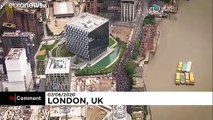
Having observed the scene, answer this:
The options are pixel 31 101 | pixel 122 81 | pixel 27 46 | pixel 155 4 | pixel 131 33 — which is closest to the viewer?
pixel 31 101

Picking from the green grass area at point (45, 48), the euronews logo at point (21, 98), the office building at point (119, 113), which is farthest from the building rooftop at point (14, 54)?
the euronews logo at point (21, 98)

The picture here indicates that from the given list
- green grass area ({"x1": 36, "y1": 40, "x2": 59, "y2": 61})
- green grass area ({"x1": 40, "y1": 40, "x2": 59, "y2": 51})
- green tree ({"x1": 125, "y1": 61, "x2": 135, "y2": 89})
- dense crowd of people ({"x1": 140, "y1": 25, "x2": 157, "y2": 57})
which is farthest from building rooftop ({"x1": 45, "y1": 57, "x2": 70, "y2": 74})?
dense crowd of people ({"x1": 140, "y1": 25, "x2": 157, "y2": 57})

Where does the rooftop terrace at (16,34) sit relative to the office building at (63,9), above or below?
below

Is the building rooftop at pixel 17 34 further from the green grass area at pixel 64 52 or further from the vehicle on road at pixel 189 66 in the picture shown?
the vehicle on road at pixel 189 66

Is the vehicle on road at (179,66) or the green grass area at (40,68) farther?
the vehicle on road at (179,66)

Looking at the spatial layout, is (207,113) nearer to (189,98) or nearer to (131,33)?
(131,33)

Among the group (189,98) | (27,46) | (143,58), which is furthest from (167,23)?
(189,98)

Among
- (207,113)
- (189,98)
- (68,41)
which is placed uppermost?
(189,98)

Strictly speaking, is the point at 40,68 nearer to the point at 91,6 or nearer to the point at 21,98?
the point at 91,6
